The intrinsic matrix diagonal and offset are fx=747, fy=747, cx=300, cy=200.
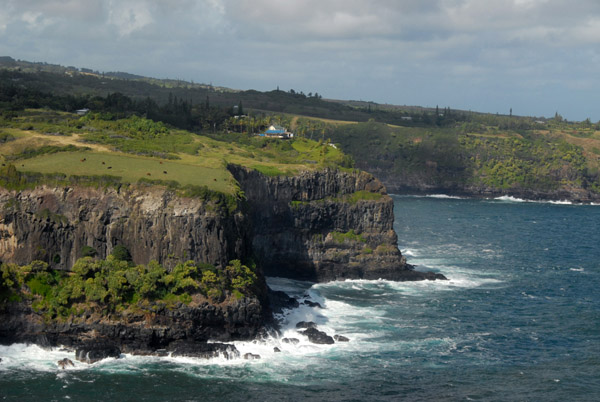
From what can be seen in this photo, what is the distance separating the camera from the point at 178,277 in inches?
2808

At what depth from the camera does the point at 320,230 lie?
108 meters

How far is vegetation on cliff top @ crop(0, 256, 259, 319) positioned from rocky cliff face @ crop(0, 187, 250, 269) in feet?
6.31

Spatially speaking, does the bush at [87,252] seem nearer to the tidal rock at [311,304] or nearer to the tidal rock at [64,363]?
the tidal rock at [64,363]

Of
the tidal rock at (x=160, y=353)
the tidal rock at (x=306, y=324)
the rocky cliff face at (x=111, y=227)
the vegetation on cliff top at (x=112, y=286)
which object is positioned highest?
the rocky cliff face at (x=111, y=227)

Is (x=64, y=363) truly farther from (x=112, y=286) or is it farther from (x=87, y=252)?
(x=87, y=252)

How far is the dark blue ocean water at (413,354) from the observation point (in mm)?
61562

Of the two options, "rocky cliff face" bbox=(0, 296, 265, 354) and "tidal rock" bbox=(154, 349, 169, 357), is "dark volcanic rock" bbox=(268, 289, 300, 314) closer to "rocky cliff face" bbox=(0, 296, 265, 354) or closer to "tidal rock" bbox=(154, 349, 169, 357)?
"rocky cliff face" bbox=(0, 296, 265, 354)

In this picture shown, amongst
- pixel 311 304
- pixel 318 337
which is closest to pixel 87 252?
pixel 318 337

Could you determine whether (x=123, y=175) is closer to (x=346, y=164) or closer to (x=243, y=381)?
(x=243, y=381)

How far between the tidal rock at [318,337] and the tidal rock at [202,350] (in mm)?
8857

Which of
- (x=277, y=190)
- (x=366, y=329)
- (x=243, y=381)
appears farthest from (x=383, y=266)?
(x=243, y=381)

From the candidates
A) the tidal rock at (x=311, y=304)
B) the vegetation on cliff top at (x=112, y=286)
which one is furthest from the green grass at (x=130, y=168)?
the tidal rock at (x=311, y=304)

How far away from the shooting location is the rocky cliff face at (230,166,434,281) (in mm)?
104125

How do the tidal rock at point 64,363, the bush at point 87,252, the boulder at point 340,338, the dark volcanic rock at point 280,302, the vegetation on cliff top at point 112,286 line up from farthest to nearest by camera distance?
the dark volcanic rock at point 280,302 → the boulder at point 340,338 → the bush at point 87,252 → the vegetation on cliff top at point 112,286 → the tidal rock at point 64,363
